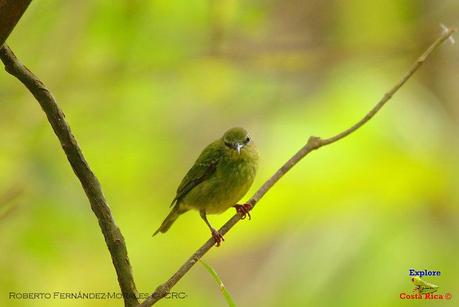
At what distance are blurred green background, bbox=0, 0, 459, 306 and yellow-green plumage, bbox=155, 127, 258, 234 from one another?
0.12 metres

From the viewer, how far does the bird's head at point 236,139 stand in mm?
4535

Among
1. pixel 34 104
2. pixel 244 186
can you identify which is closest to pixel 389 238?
pixel 244 186

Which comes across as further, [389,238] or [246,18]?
[246,18]

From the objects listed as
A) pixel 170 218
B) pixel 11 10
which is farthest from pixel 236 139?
pixel 11 10

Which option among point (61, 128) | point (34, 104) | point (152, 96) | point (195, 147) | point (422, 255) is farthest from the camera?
point (195, 147)

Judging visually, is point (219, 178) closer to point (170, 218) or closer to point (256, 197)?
point (170, 218)

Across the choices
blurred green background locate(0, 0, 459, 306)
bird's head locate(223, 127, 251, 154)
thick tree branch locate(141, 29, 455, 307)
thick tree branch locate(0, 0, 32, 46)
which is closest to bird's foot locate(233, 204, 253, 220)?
blurred green background locate(0, 0, 459, 306)

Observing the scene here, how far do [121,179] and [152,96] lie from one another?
865mm

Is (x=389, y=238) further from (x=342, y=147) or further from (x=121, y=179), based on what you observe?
(x=121, y=179)

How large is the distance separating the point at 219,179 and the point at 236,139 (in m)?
0.32

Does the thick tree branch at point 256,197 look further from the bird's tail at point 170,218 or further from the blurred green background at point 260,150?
the bird's tail at point 170,218

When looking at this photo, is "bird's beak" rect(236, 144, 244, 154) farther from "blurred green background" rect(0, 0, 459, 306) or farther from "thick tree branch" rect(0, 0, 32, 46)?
"thick tree branch" rect(0, 0, 32, 46)

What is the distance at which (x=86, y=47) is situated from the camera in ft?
14.2

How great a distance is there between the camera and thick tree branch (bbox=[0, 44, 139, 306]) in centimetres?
169
